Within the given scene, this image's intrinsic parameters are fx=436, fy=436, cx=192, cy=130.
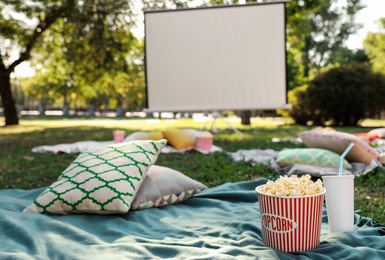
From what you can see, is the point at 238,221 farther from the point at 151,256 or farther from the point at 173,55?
the point at 173,55

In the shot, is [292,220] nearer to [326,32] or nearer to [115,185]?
[115,185]

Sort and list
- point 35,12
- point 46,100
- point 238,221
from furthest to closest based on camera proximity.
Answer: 1. point 46,100
2. point 35,12
3. point 238,221

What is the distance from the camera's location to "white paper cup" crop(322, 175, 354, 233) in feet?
5.53

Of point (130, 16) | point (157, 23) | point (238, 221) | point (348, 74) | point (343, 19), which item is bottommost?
point (238, 221)

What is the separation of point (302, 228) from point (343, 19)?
3019 centimetres

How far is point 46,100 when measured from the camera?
49.2 meters

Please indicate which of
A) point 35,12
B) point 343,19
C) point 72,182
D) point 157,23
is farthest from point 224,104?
point 343,19

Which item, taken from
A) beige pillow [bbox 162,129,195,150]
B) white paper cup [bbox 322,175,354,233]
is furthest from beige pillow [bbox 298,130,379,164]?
white paper cup [bbox 322,175,354,233]

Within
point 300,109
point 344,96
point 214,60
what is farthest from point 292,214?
point 300,109

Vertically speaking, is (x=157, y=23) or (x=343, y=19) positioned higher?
(x=343, y=19)

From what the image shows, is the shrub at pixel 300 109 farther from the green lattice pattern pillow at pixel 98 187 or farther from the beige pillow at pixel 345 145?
the green lattice pattern pillow at pixel 98 187

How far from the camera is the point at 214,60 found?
736 cm

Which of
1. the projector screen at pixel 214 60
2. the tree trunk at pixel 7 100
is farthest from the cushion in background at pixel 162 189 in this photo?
the tree trunk at pixel 7 100

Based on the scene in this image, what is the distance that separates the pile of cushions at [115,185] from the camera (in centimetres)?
206
